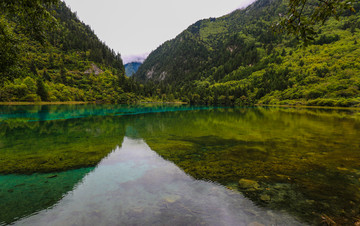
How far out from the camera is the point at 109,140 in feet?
65.2

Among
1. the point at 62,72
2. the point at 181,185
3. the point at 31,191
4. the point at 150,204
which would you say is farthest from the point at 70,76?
the point at 150,204

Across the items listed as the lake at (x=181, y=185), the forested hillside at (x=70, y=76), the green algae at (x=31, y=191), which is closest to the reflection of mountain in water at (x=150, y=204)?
the lake at (x=181, y=185)

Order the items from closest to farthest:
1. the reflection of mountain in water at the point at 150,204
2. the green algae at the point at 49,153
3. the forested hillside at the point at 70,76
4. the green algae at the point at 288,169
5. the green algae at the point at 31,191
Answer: the reflection of mountain in water at the point at 150,204
the green algae at the point at 31,191
the green algae at the point at 288,169
the green algae at the point at 49,153
the forested hillside at the point at 70,76

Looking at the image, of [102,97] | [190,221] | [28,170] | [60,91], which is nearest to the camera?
[190,221]

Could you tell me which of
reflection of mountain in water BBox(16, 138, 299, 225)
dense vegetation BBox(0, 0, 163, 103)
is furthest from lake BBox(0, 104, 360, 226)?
dense vegetation BBox(0, 0, 163, 103)

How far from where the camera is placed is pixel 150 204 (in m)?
7.54

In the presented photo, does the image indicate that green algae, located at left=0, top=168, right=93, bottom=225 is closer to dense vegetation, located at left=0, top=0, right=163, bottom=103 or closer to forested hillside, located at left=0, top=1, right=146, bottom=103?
dense vegetation, located at left=0, top=0, right=163, bottom=103

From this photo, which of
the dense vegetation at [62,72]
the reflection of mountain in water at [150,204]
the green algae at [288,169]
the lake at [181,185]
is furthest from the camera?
the dense vegetation at [62,72]

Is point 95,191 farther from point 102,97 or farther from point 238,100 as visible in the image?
point 238,100

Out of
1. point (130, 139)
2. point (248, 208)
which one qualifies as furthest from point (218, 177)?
point (130, 139)

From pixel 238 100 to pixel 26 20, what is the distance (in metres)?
158

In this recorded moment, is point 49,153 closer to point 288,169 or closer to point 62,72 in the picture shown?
point 288,169

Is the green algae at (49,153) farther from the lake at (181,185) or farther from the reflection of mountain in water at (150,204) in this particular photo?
the reflection of mountain in water at (150,204)

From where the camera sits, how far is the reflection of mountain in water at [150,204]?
646cm
